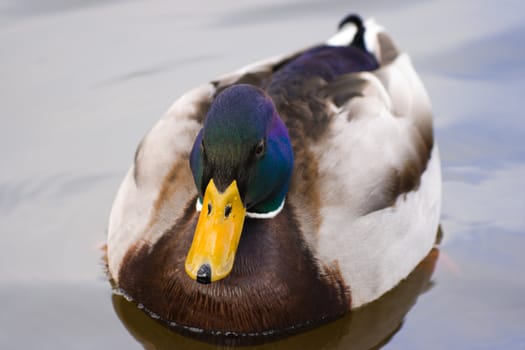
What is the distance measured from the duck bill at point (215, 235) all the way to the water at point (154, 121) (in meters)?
0.65

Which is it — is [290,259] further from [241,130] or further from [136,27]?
[136,27]

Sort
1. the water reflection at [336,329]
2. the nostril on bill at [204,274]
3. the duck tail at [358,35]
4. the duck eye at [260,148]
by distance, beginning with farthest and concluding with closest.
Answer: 1. the duck tail at [358,35]
2. the water reflection at [336,329]
3. the duck eye at [260,148]
4. the nostril on bill at [204,274]

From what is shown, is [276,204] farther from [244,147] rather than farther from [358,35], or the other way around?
[358,35]

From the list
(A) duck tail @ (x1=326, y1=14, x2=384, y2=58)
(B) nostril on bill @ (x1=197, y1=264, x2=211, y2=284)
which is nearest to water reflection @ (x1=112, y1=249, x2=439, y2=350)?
(B) nostril on bill @ (x1=197, y1=264, x2=211, y2=284)

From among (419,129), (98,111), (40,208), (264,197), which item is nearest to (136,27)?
(98,111)

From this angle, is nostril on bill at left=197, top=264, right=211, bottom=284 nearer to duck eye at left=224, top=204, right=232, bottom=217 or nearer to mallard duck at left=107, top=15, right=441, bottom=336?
mallard duck at left=107, top=15, right=441, bottom=336

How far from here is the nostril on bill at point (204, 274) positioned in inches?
177

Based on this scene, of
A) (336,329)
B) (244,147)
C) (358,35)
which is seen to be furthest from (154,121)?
(244,147)

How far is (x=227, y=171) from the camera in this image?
177 inches

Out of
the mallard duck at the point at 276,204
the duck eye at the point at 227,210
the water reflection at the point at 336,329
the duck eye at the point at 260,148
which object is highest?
the duck eye at the point at 260,148

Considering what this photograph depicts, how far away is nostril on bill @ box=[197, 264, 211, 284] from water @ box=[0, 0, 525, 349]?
25.3 inches

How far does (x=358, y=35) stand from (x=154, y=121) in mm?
1405

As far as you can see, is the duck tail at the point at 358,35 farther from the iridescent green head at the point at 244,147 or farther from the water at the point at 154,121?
the iridescent green head at the point at 244,147

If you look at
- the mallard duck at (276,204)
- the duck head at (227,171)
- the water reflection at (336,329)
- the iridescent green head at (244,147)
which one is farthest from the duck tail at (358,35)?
the duck head at (227,171)
